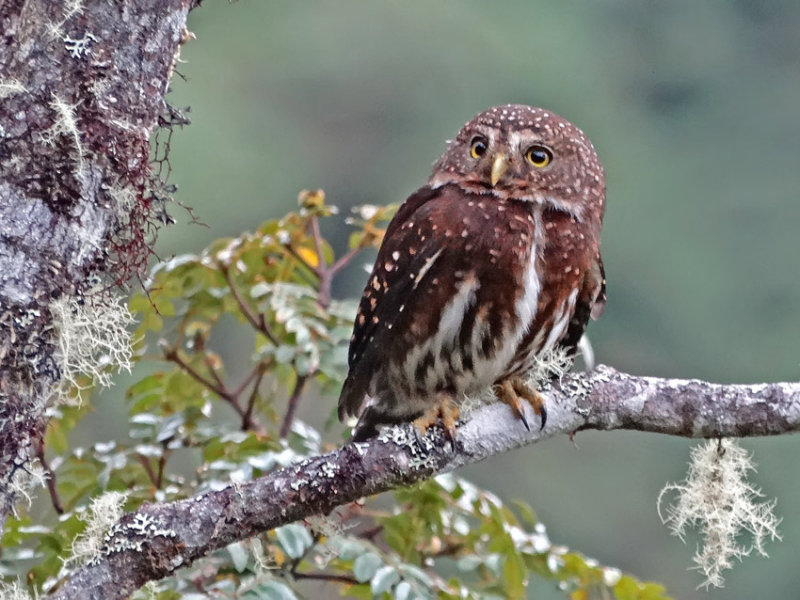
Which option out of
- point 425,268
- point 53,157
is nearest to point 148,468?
point 425,268

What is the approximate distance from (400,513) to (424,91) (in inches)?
333

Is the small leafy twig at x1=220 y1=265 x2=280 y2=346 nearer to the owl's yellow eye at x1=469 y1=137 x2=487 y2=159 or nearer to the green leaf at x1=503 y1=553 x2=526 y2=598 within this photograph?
the owl's yellow eye at x1=469 y1=137 x2=487 y2=159

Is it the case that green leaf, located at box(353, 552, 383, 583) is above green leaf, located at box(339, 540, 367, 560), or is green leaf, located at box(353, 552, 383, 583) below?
below

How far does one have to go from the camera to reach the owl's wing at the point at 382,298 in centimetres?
257

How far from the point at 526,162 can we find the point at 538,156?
3cm

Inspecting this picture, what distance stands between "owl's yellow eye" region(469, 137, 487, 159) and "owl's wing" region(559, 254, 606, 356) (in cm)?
35

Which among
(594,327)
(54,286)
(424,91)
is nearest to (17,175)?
(54,286)

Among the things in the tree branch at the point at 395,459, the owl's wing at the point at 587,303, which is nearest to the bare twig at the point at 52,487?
the tree branch at the point at 395,459

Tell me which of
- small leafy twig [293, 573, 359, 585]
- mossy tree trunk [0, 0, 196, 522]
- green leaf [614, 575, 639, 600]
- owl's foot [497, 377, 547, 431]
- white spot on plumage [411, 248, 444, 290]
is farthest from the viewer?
white spot on plumage [411, 248, 444, 290]

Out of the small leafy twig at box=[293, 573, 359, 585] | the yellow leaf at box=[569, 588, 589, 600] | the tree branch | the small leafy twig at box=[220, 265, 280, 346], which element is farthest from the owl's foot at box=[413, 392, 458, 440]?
A: the yellow leaf at box=[569, 588, 589, 600]

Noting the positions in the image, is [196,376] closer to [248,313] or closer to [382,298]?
[248,313]

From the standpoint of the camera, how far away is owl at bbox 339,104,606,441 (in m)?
2.49

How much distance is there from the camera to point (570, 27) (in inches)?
446

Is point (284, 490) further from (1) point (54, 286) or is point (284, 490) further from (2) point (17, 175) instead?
(2) point (17, 175)
